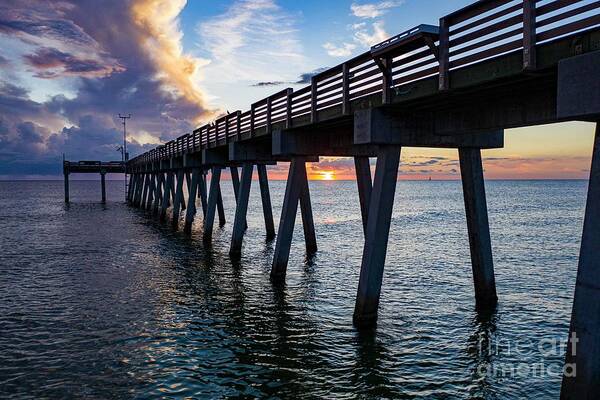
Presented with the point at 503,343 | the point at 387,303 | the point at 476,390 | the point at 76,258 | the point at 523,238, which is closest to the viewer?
the point at 476,390

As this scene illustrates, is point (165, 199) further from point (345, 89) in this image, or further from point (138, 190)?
point (138, 190)

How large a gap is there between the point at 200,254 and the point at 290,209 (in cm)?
903

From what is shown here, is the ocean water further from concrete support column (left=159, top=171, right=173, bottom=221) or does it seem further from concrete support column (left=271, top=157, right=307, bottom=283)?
concrete support column (left=159, top=171, right=173, bottom=221)

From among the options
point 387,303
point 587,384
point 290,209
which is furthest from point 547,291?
point 587,384

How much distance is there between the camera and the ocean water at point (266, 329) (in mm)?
9203

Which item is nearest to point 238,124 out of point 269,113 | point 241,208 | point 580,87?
point 241,208

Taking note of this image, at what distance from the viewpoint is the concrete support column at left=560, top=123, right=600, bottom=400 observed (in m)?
6.45

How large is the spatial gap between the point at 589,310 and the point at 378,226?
566 centimetres

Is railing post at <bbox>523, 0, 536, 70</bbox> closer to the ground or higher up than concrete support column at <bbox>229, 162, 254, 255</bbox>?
higher up

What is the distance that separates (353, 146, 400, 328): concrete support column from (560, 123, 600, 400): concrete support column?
5231 mm

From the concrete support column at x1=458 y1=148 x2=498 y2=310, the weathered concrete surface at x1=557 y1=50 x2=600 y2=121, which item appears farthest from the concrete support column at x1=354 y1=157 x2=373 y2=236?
the weathered concrete surface at x1=557 y1=50 x2=600 y2=121

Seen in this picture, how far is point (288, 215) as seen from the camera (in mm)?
17453

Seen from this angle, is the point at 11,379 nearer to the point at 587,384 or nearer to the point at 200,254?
the point at 587,384

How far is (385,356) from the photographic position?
10.5 meters
